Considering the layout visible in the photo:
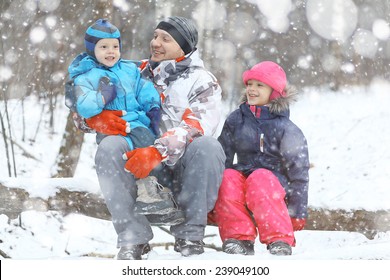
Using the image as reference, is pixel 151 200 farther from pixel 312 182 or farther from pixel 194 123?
pixel 312 182

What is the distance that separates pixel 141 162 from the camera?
2711 millimetres

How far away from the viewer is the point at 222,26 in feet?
37.4

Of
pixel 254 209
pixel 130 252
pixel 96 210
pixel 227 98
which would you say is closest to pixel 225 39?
pixel 227 98

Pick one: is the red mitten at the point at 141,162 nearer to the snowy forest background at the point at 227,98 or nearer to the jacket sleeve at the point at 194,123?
the jacket sleeve at the point at 194,123

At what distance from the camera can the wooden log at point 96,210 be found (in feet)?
12.5

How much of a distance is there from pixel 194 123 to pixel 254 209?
1.96ft

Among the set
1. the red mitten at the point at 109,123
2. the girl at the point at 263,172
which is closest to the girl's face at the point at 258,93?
the girl at the point at 263,172

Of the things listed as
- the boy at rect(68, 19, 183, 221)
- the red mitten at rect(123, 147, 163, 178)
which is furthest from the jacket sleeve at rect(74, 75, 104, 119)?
the red mitten at rect(123, 147, 163, 178)

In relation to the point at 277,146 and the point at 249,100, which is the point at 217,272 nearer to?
the point at 277,146

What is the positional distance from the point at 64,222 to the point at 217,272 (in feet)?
13.4

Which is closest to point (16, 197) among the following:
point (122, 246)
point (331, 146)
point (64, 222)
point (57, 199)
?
point (57, 199)

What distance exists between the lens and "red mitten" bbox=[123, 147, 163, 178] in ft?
8.91

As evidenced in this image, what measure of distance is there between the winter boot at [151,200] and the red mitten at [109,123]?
34 cm

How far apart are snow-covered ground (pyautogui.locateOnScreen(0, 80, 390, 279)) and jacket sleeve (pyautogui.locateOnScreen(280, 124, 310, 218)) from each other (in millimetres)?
325
